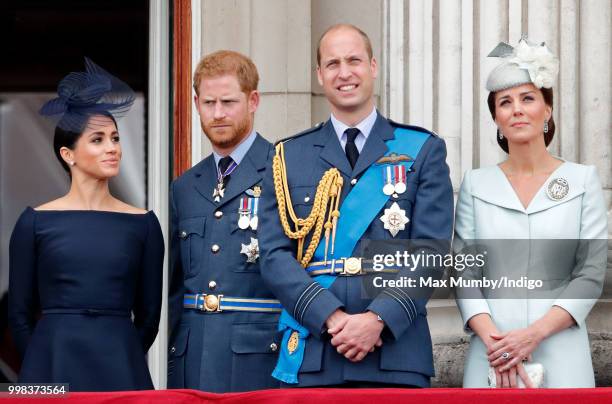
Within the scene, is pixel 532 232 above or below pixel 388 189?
below

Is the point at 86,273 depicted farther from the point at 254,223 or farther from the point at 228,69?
the point at 228,69

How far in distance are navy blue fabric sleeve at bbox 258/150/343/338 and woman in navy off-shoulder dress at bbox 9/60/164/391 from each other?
1.50 feet

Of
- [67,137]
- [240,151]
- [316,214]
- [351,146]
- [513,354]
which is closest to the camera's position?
[513,354]

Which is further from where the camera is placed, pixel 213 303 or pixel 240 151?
pixel 240 151

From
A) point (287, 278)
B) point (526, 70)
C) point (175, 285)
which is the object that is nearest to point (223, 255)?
point (175, 285)

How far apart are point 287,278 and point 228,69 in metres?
0.88

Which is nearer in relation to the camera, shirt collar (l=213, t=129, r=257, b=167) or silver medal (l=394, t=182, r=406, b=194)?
silver medal (l=394, t=182, r=406, b=194)

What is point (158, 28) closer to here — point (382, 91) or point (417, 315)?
point (382, 91)

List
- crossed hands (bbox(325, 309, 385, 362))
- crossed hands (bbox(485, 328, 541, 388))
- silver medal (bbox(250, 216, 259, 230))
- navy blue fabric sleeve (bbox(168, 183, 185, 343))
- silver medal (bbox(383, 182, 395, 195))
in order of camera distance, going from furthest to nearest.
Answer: navy blue fabric sleeve (bbox(168, 183, 185, 343))
silver medal (bbox(250, 216, 259, 230))
silver medal (bbox(383, 182, 395, 195))
crossed hands (bbox(485, 328, 541, 388))
crossed hands (bbox(325, 309, 385, 362))

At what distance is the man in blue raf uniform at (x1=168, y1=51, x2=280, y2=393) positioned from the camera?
4.72 metres

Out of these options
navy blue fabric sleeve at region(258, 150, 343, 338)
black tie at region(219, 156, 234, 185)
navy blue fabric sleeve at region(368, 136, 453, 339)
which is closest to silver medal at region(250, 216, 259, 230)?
black tie at region(219, 156, 234, 185)

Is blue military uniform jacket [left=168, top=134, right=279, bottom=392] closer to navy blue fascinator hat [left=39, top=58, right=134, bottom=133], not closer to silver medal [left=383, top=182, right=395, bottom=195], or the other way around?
navy blue fascinator hat [left=39, top=58, right=134, bottom=133]

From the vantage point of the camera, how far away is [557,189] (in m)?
4.48

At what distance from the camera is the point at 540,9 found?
5.45 meters
